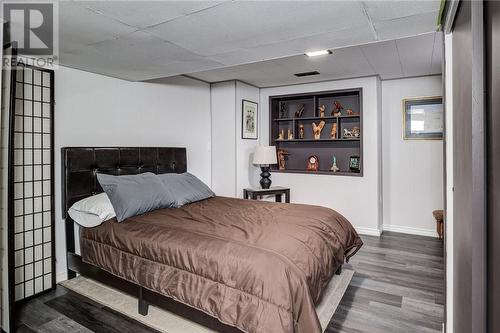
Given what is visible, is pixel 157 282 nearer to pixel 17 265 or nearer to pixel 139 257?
pixel 139 257

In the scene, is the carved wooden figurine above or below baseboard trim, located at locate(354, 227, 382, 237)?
above

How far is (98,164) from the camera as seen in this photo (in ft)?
10.1

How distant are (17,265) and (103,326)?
1.01m

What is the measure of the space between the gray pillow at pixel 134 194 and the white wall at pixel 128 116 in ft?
1.88

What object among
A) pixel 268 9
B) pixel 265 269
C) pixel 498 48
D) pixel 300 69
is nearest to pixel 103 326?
pixel 265 269

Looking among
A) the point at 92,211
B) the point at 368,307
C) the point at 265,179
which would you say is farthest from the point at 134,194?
the point at 265,179

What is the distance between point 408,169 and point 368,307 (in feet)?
8.85

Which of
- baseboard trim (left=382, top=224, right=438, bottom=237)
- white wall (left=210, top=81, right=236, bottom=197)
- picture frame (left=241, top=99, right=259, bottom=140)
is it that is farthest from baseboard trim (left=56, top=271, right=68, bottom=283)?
baseboard trim (left=382, top=224, right=438, bottom=237)

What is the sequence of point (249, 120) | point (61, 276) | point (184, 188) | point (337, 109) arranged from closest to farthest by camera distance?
point (61, 276) < point (184, 188) < point (337, 109) < point (249, 120)

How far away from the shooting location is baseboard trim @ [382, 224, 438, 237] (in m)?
4.34

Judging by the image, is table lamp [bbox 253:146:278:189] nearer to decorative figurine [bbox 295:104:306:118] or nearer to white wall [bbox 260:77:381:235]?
white wall [bbox 260:77:381:235]

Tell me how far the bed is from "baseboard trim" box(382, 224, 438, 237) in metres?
2.03

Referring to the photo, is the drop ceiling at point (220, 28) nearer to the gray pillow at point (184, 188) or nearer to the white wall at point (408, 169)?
the gray pillow at point (184, 188)

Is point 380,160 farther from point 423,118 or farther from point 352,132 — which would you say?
point 423,118
